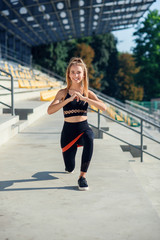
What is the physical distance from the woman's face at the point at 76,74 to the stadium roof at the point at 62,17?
16.5 meters

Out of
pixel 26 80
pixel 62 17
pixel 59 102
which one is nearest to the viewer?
pixel 59 102

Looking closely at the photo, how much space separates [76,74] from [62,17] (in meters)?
23.0

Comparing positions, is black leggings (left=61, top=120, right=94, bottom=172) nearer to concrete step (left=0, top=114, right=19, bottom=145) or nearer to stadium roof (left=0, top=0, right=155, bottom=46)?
concrete step (left=0, top=114, right=19, bottom=145)

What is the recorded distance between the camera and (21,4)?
19891mm

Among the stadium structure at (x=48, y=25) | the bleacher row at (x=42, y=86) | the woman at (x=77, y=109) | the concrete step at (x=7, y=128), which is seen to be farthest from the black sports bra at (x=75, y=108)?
the stadium structure at (x=48, y=25)

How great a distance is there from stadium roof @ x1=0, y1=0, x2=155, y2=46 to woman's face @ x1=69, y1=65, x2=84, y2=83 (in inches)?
650

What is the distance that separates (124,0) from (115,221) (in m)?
23.7

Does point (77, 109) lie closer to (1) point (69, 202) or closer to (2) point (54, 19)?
(1) point (69, 202)

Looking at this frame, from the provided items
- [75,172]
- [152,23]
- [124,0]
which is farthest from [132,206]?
[152,23]

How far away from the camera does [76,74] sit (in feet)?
12.8

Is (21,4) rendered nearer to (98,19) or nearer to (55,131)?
(98,19)

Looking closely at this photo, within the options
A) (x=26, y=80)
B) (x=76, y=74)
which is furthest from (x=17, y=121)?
(x=26, y=80)

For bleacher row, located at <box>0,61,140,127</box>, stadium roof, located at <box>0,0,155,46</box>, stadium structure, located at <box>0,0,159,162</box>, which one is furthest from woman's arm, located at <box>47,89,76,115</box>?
stadium roof, located at <box>0,0,155,46</box>

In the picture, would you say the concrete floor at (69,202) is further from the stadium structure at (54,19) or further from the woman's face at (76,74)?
the stadium structure at (54,19)
